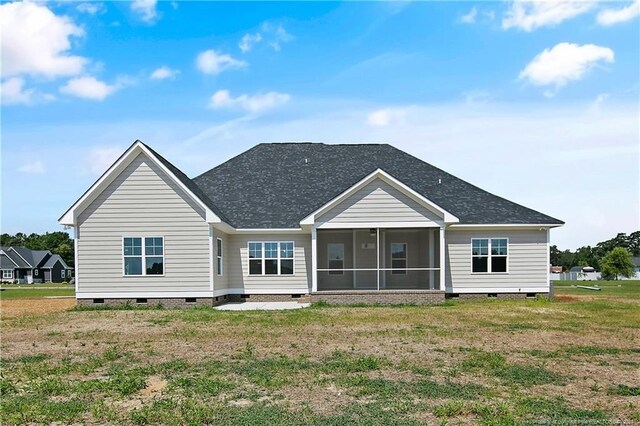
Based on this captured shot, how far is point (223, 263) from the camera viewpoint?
77.7ft

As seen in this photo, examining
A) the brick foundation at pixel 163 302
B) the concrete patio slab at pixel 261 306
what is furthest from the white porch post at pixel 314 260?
the brick foundation at pixel 163 302

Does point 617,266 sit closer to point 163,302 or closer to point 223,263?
point 223,263

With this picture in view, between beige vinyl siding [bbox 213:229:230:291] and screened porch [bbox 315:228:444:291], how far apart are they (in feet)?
13.7

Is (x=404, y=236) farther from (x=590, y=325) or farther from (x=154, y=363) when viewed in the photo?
(x=154, y=363)

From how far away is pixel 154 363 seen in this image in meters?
10.2

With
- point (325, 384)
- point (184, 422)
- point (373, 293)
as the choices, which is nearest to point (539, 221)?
point (373, 293)

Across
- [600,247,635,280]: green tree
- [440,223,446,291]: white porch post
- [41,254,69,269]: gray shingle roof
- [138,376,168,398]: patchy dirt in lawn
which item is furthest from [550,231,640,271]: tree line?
[138,376,168,398]: patchy dirt in lawn

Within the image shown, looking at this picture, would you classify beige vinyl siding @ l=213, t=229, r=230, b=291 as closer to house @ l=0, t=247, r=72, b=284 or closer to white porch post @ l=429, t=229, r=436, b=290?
white porch post @ l=429, t=229, r=436, b=290

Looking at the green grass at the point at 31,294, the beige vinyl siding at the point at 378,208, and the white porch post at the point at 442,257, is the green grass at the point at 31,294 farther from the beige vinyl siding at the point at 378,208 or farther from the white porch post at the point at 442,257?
the white porch post at the point at 442,257

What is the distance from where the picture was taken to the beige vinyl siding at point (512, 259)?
24234 mm

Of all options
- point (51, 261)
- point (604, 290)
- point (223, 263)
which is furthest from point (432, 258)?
point (51, 261)

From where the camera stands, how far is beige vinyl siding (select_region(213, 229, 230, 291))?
2198 centimetres

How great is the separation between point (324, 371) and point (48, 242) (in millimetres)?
123370

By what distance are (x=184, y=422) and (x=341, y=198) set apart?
1640cm
